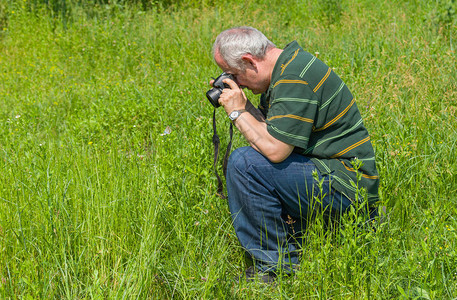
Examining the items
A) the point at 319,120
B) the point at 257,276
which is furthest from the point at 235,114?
the point at 257,276

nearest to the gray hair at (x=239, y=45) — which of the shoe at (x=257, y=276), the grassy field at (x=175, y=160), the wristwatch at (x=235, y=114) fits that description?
the wristwatch at (x=235, y=114)

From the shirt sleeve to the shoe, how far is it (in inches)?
27.2

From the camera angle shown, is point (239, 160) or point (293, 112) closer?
point (293, 112)

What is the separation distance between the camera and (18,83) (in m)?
5.69

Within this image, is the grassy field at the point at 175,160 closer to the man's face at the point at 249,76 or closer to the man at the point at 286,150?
the man at the point at 286,150

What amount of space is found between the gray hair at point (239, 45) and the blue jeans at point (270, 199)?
50cm

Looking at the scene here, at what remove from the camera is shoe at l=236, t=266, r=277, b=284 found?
2.44m

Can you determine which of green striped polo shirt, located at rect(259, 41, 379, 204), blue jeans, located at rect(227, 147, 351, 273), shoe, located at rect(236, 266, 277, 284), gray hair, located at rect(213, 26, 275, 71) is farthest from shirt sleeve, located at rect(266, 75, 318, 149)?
shoe, located at rect(236, 266, 277, 284)

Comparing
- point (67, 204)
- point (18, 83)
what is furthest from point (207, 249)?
point (18, 83)

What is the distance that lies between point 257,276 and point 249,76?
1.08m

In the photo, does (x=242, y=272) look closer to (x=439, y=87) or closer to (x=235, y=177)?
(x=235, y=177)

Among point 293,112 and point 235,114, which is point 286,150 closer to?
point 293,112

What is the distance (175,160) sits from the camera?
3016 mm

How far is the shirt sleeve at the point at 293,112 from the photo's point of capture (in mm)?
2379
